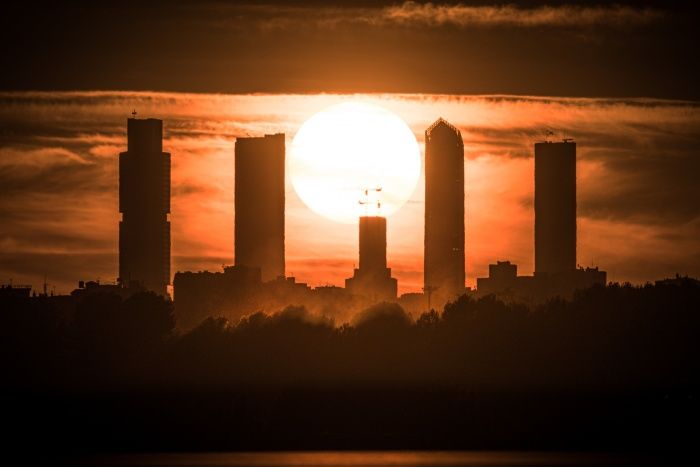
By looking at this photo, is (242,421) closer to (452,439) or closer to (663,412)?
(452,439)

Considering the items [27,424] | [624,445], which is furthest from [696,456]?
[27,424]

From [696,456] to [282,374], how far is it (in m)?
44.8

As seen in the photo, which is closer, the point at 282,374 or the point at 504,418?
the point at 504,418

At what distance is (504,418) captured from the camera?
18712 cm

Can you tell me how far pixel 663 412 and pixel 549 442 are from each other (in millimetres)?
12364

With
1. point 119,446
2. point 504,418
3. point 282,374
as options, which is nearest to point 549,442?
point 504,418

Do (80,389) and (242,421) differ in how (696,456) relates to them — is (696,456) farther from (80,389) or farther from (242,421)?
(80,389)

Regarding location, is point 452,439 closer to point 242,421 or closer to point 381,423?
point 381,423

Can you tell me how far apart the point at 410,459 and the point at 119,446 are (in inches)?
1175

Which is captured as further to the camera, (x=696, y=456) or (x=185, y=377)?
A: (x=185, y=377)

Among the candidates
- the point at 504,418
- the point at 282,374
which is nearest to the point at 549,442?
the point at 504,418

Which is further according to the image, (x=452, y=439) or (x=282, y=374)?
(x=282, y=374)

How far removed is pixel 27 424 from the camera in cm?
19100

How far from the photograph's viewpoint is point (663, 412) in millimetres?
190500
